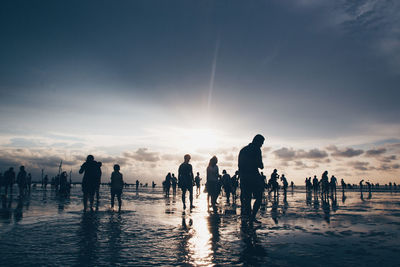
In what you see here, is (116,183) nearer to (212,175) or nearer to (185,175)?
(185,175)

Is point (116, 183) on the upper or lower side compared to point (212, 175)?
lower

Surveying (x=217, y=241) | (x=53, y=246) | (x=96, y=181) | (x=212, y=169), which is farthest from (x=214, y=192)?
(x=53, y=246)

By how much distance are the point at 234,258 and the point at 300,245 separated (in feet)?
5.00

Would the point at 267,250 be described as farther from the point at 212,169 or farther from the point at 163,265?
the point at 212,169

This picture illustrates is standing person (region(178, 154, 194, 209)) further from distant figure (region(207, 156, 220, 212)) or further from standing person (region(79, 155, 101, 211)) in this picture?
standing person (region(79, 155, 101, 211))

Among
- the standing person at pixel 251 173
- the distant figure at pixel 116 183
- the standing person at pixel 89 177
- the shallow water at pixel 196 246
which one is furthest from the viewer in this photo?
the distant figure at pixel 116 183

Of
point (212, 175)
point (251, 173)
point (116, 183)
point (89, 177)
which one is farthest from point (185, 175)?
point (251, 173)

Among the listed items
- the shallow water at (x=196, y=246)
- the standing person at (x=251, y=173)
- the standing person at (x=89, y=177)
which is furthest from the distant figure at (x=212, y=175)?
the shallow water at (x=196, y=246)

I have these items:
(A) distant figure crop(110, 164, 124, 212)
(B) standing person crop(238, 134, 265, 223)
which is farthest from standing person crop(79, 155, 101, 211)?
(B) standing person crop(238, 134, 265, 223)

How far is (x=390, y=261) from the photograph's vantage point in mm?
3549

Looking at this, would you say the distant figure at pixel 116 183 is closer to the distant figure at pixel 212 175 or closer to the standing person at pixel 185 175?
the standing person at pixel 185 175

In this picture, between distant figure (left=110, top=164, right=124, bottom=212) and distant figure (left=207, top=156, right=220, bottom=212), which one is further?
distant figure (left=207, top=156, right=220, bottom=212)

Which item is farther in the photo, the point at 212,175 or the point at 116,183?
the point at 212,175

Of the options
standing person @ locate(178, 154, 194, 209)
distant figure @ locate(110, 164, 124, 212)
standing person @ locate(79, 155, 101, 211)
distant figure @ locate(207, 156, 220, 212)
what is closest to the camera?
standing person @ locate(79, 155, 101, 211)
